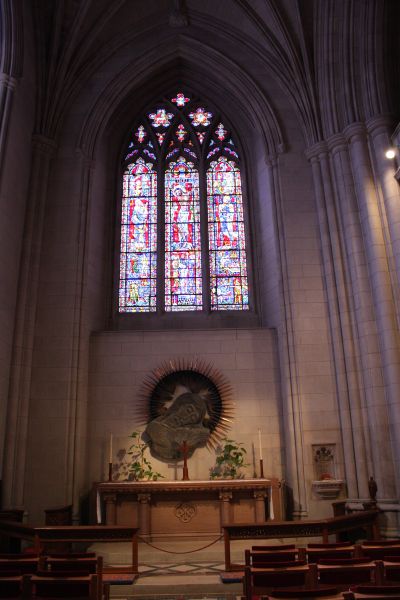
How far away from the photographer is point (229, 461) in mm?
10891

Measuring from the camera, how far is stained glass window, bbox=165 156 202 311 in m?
13.2

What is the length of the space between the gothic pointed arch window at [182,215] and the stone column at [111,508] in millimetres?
4550

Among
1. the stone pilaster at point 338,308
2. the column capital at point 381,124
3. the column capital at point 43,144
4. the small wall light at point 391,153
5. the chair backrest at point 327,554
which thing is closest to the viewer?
the chair backrest at point 327,554

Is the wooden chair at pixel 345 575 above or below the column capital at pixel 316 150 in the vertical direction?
below

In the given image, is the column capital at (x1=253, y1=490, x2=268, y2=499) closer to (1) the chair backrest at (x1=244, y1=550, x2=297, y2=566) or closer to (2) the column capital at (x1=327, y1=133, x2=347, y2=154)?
(1) the chair backrest at (x1=244, y1=550, x2=297, y2=566)

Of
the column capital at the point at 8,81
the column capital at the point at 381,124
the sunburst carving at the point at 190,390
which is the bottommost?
the sunburst carving at the point at 190,390

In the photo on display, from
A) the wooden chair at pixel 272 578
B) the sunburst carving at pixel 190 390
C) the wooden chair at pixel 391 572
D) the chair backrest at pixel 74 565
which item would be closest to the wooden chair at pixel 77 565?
the chair backrest at pixel 74 565

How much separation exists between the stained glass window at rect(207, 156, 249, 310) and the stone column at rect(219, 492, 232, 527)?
4.56 metres

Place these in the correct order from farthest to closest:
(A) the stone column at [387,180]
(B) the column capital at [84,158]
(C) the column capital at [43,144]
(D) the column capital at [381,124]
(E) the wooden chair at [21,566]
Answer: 1. (B) the column capital at [84,158]
2. (C) the column capital at [43,144]
3. (D) the column capital at [381,124]
4. (A) the stone column at [387,180]
5. (E) the wooden chair at [21,566]

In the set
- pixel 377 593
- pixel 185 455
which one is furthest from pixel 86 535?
pixel 377 593

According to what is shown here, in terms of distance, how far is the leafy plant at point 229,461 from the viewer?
1076cm

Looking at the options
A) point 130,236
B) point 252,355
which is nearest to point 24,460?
point 252,355

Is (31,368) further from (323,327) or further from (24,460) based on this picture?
(323,327)

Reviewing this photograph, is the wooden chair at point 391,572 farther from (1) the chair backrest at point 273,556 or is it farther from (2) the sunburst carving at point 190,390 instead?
(2) the sunburst carving at point 190,390
